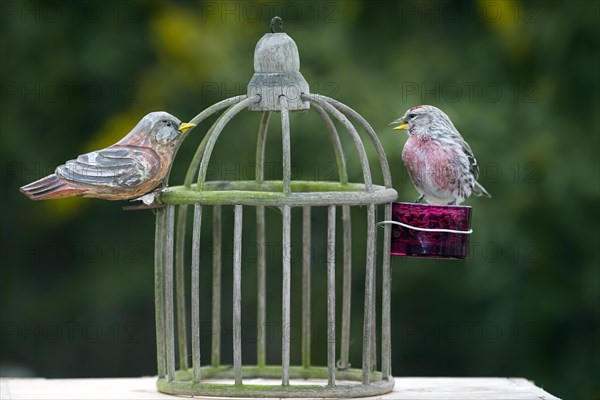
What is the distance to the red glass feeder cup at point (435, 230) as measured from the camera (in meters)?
6.09

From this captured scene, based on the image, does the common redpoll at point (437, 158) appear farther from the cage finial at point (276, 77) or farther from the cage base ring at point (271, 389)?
the cage base ring at point (271, 389)

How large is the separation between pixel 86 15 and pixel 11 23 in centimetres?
61

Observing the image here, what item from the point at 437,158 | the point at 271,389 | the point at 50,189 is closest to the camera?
the point at 271,389

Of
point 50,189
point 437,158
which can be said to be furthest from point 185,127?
point 437,158

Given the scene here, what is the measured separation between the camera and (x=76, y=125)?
1034cm

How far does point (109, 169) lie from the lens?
234 inches

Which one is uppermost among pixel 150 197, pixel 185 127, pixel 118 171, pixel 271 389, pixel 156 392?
pixel 185 127

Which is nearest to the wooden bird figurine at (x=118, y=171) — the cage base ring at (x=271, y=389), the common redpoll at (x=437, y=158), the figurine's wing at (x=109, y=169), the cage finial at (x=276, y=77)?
the figurine's wing at (x=109, y=169)

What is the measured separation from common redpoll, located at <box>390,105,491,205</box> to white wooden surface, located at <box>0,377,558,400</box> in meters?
1.01

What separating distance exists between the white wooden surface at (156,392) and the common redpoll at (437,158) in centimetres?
101

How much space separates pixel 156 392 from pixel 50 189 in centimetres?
119

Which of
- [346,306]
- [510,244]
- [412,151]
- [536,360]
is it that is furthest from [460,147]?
[536,360]

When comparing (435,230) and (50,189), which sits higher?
(50,189)

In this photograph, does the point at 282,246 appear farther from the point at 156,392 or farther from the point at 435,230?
the point at 156,392
